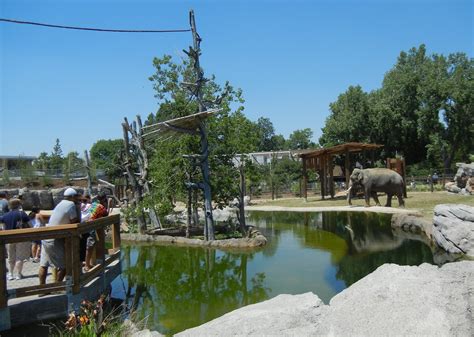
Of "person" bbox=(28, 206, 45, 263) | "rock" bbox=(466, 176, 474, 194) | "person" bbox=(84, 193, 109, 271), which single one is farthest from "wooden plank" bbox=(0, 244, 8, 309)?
"rock" bbox=(466, 176, 474, 194)

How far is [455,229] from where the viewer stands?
11.2 meters

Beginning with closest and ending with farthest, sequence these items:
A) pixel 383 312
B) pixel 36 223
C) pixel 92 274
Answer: pixel 383 312, pixel 92 274, pixel 36 223

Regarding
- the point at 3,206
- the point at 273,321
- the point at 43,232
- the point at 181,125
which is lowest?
the point at 273,321

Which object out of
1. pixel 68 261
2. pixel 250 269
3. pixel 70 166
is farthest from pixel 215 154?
pixel 70 166

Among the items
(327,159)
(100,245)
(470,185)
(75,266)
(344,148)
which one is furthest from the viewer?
(327,159)

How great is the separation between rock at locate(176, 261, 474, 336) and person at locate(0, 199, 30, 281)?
140 inches

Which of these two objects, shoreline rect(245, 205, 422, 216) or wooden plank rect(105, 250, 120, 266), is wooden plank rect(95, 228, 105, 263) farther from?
shoreline rect(245, 205, 422, 216)

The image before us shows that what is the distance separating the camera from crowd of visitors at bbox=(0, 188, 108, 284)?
254 inches

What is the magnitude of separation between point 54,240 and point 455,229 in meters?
9.16

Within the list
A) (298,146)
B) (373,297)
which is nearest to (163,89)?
(373,297)

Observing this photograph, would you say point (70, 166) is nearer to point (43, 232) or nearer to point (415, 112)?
point (415, 112)

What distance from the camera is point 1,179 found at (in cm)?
3328

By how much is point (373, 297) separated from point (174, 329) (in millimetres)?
3437

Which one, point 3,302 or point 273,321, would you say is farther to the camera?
point 3,302
